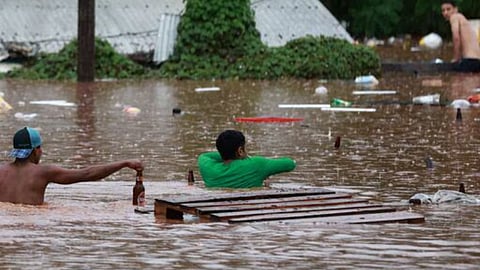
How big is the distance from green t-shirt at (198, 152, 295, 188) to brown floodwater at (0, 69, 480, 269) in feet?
0.67

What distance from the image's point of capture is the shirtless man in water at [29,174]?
10.3 meters

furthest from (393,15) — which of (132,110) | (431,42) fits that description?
(132,110)

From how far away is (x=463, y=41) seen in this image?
26734 millimetres

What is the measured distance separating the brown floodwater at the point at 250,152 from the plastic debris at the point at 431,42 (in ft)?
41.6

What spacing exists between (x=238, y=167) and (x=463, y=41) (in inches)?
635

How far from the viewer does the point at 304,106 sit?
20.4 meters

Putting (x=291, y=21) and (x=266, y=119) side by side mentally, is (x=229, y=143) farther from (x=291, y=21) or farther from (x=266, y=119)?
(x=291, y=21)

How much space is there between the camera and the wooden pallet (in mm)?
9492

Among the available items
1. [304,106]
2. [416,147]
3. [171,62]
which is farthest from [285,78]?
[416,147]

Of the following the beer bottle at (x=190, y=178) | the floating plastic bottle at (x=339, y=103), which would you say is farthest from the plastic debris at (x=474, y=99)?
the beer bottle at (x=190, y=178)

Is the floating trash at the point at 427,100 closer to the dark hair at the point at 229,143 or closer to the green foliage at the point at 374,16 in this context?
the dark hair at the point at 229,143

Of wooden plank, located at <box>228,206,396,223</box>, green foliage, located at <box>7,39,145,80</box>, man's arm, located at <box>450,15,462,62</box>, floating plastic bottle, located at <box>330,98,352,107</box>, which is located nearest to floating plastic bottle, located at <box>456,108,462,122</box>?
floating plastic bottle, located at <box>330,98,352,107</box>

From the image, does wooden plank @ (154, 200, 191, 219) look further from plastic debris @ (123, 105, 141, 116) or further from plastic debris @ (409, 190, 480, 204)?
plastic debris @ (123, 105, 141, 116)

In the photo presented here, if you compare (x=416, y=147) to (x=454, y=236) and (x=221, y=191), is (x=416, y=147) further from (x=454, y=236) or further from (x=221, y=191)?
(x=454, y=236)
